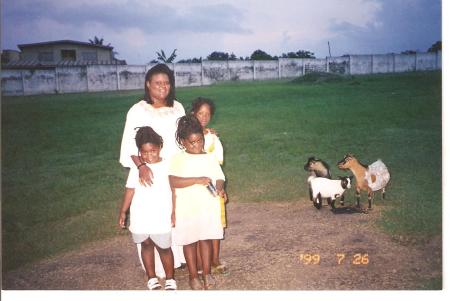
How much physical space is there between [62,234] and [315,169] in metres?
2.62

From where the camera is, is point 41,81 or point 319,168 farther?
point 41,81

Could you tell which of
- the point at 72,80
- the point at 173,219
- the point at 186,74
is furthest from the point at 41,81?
the point at 173,219

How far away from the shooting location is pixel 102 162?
5.20m

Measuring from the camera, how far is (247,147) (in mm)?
5082

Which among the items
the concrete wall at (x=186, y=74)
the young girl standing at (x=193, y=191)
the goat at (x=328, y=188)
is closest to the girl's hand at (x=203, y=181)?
the young girl standing at (x=193, y=191)

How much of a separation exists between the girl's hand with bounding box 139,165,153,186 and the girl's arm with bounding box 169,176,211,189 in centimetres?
16

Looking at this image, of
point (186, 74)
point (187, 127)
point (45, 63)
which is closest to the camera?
point (187, 127)

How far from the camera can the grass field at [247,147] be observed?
410 cm

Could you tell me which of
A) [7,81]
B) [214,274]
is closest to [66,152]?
[7,81]

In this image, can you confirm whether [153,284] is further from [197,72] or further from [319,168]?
[197,72]

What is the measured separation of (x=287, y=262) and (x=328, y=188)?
92 cm

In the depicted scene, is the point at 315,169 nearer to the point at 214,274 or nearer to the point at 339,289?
the point at 339,289
